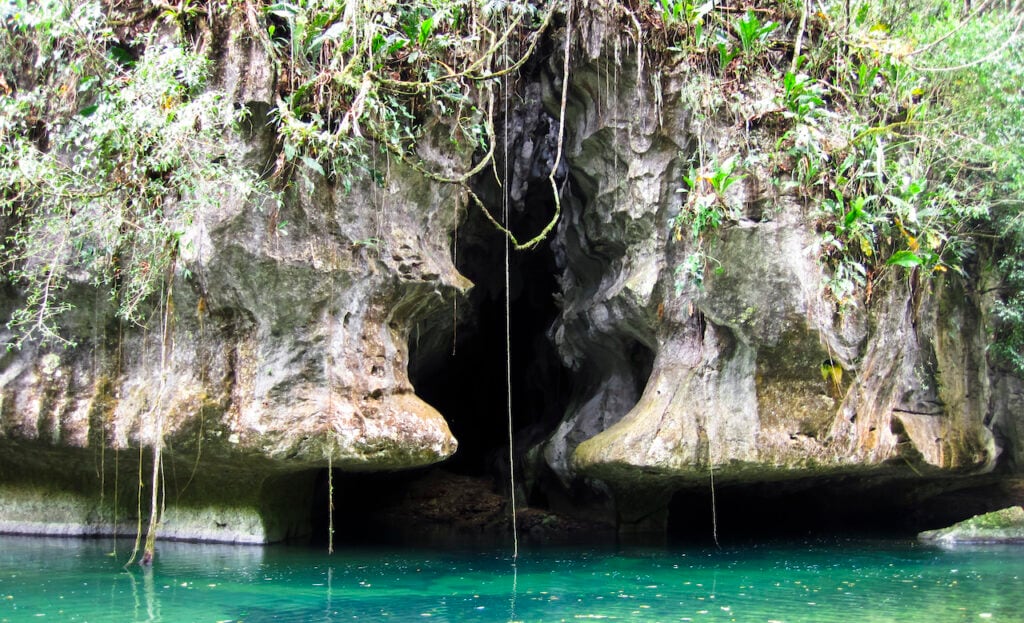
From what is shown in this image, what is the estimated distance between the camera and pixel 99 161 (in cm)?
862

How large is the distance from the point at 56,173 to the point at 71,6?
168 centimetres

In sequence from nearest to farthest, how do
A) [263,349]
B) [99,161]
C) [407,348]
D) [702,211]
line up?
[99,161] < [263,349] < [702,211] < [407,348]

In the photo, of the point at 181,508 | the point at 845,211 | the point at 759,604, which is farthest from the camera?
the point at 181,508

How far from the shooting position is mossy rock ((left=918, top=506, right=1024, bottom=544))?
11594mm

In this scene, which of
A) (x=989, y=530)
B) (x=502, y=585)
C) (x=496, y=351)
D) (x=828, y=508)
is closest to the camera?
(x=502, y=585)

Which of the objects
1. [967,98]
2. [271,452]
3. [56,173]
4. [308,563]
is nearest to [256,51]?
[56,173]

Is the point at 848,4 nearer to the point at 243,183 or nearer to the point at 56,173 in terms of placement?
the point at 243,183

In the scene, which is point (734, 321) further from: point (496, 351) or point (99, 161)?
point (496, 351)

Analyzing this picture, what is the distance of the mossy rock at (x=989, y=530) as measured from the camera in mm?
11594

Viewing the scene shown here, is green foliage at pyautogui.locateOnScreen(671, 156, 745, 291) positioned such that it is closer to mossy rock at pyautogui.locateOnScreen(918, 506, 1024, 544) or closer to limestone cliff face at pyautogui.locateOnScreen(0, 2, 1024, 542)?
limestone cliff face at pyautogui.locateOnScreen(0, 2, 1024, 542)

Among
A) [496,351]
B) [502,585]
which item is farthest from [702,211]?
[496,351]

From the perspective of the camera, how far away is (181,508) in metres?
10.5

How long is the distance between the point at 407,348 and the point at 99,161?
3802 millimetres

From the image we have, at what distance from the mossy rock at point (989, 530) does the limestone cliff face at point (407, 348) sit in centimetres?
104
